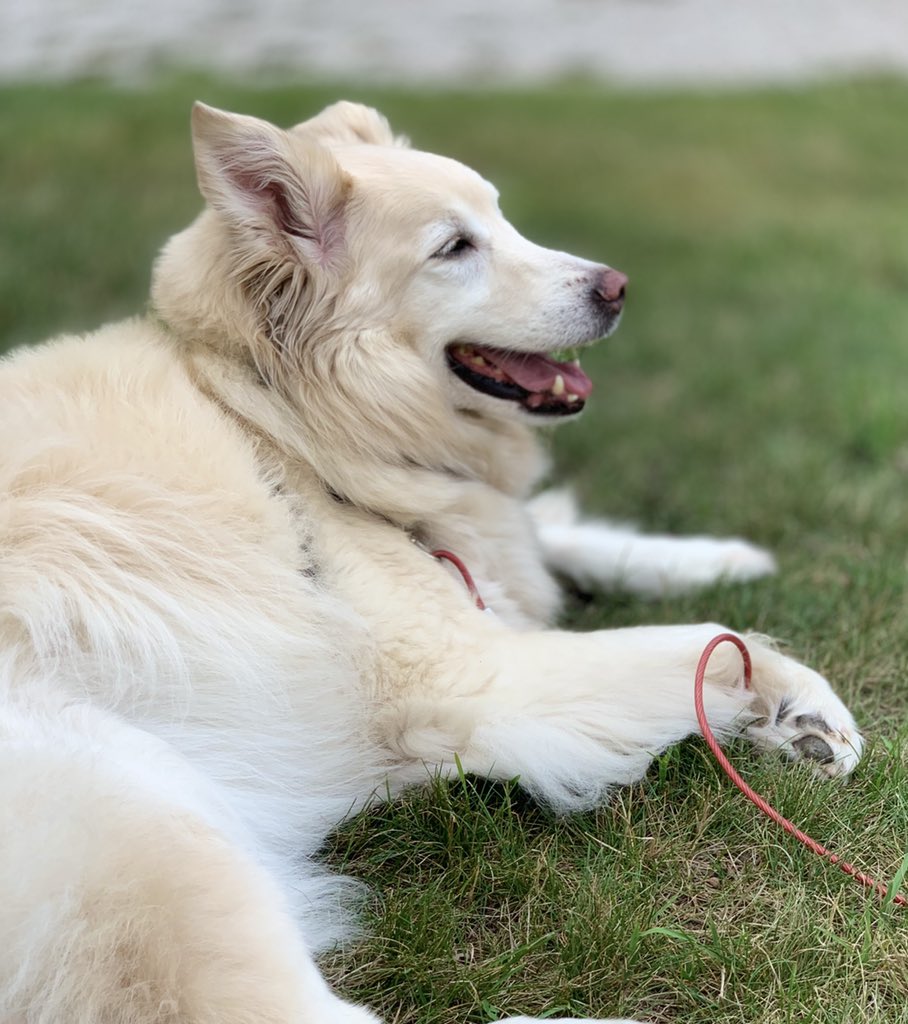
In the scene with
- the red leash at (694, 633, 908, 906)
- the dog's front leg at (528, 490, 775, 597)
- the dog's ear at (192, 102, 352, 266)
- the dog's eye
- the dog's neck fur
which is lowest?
the dog's front leg at (528, 490, 775, 597)

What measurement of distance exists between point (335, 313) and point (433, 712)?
1039 millimetres

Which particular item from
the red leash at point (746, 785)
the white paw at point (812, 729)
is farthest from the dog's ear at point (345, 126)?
the white paw at point (812, 729)

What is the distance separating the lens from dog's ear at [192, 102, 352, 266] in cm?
240

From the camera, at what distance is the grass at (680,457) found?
6.48 ft

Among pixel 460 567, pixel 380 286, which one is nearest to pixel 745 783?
pixel 460 567

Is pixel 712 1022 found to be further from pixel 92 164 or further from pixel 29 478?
pixel 92 164

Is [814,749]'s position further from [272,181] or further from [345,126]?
[345,126]

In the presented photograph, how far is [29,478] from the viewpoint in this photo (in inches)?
85.0

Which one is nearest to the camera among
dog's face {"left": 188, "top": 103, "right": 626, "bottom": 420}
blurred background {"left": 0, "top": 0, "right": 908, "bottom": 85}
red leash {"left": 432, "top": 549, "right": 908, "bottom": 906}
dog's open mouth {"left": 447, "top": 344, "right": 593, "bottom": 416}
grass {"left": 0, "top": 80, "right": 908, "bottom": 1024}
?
grass {"left": 0, "top": 80, "right": 908, "bottom": 1024}

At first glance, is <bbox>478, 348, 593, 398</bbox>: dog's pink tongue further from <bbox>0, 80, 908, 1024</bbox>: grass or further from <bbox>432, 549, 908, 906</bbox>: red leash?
<bbox>0, 80, 908, 1024</bbox>: grass

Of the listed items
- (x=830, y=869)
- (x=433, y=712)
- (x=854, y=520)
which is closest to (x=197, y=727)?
(x=433, y=712)

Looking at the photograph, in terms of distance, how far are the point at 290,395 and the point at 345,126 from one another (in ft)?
3.10

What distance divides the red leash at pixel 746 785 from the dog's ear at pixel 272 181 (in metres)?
1.36

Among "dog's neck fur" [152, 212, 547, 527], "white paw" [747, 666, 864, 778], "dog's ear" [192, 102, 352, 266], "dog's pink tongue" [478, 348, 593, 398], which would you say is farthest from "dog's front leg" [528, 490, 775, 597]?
"dog's ear" [192, 102, 352, 266]
